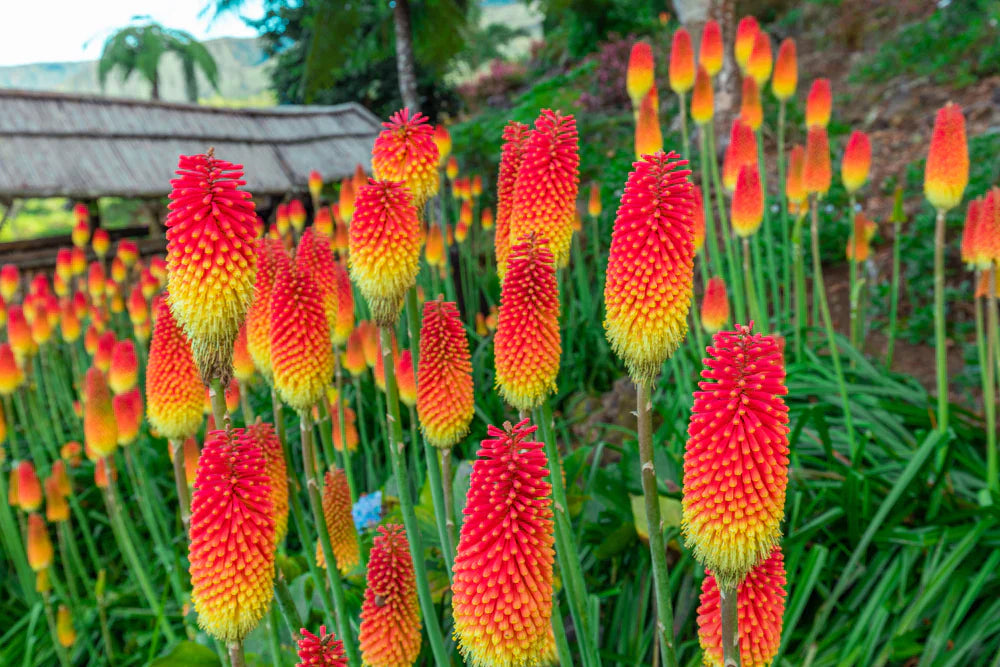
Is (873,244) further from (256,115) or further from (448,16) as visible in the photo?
(256,115)

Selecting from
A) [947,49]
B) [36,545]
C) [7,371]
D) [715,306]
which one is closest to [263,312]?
[715,306]

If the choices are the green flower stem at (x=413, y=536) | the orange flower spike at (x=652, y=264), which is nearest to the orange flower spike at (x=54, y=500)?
the green flower stem at (x=413, y=536)

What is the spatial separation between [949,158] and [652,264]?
7.22 ft

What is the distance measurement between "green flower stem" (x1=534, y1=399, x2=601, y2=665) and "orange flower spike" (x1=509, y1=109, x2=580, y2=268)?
1.39 ft

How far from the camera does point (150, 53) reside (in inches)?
1280

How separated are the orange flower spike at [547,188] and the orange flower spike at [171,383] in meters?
1.04

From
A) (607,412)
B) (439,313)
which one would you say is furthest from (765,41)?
(439,313)

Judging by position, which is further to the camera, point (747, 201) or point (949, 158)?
point (747, 201)

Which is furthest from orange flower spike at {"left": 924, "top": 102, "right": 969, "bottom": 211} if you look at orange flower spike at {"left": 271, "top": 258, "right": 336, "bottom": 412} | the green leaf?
the green leaf

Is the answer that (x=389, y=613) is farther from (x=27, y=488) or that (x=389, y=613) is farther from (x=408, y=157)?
(x=27, y=488)

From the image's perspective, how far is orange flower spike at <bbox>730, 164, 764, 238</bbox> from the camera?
3312 millimetres

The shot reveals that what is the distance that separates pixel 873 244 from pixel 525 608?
701 centimetres

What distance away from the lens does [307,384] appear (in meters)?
1.83

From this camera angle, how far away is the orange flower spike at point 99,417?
277 centimetres
